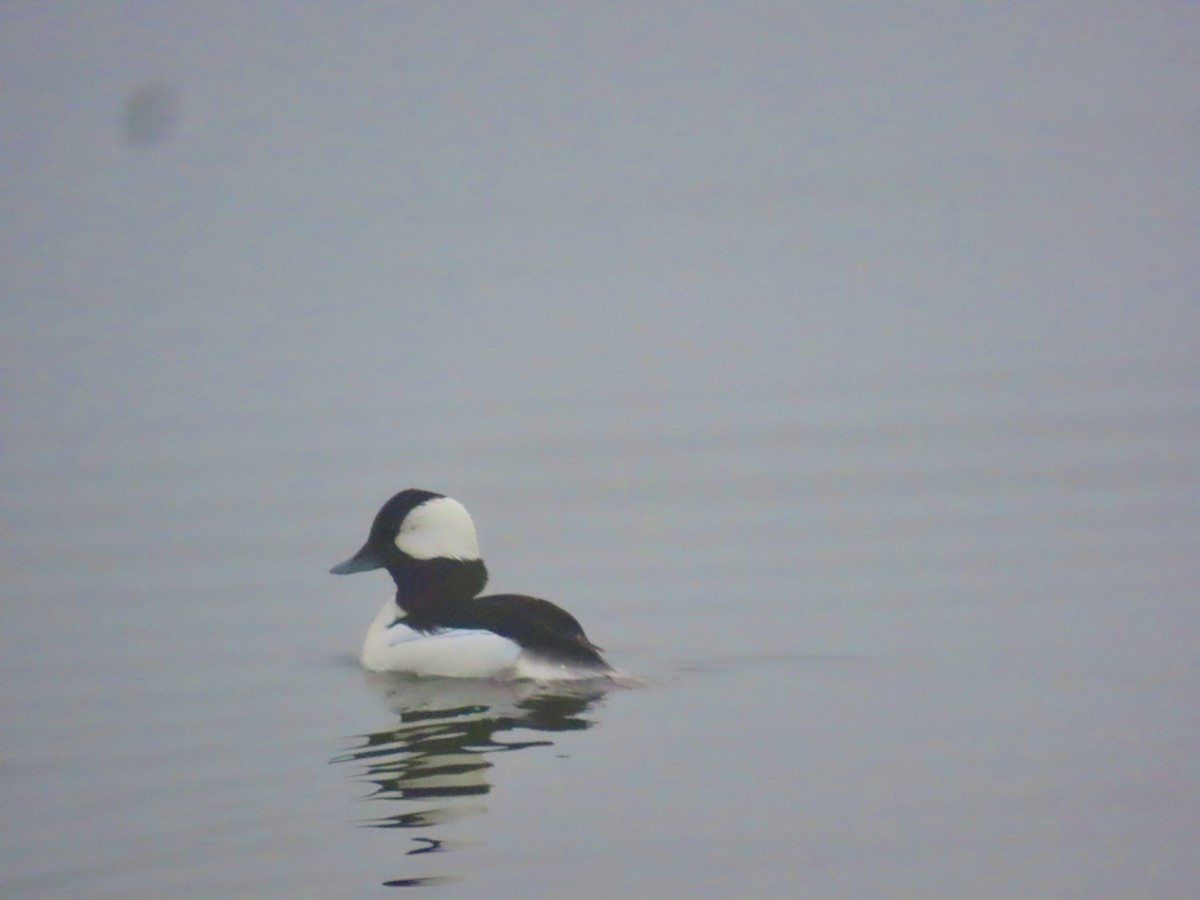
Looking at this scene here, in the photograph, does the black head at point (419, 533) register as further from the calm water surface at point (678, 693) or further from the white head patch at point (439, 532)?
the calm water surface at point (678, 693)

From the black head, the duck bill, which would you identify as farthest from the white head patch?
the duck bill

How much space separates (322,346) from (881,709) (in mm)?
15389

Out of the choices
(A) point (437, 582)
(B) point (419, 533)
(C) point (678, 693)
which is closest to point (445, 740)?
(C) point (678, 693)

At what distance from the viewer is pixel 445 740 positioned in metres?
7.76

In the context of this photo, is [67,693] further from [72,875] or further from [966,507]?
[966,507]

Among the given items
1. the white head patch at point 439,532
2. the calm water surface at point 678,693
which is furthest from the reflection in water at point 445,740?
the white head patch at point 439,532

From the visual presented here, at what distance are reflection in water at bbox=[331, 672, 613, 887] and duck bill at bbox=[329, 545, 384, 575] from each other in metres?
0.80

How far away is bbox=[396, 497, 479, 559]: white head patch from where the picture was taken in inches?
382

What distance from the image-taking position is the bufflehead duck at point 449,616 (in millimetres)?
8797

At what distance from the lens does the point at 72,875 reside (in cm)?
638

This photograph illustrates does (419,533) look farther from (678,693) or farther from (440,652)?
(678,693)

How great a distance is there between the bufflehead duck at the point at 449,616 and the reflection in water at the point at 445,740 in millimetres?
84

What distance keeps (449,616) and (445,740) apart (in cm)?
148

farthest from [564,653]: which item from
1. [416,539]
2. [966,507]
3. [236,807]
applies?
[966,507]
